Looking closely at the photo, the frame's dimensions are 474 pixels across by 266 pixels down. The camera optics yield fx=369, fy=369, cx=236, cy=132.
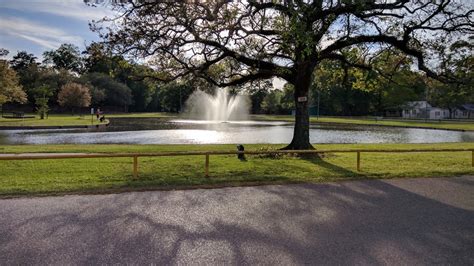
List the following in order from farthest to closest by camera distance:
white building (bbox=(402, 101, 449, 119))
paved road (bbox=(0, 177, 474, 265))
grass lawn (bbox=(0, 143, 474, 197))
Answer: white building (bbox=(402, 101, 449, 119))
grass lawn (bbox=(0, 143, 474, 197))
paved road (bbox=(0, 177, 474, 265))

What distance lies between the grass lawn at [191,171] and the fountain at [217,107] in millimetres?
41722

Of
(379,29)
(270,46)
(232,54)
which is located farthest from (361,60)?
(232,54)

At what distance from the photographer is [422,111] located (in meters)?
78.6

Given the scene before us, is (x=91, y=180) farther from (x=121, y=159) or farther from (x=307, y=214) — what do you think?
(x=307, y=214)

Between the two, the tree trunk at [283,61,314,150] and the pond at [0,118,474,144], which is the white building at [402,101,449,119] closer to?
the pond at [0,118,474,144]

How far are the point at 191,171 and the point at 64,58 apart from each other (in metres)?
97.2

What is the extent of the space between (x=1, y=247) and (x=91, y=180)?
3664 millimetres

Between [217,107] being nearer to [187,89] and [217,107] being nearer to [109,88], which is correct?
[109,88]

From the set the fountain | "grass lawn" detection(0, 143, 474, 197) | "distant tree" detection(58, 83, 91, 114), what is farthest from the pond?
"distant tree" detection(58, 83, 91, 114)

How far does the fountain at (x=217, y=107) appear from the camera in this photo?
58.0 m

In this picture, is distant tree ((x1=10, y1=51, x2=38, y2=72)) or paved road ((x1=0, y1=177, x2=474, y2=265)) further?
distant tree ((x1=10, y1=51, x2=38, y2=72))

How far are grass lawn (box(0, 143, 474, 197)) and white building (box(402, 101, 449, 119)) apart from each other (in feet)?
230

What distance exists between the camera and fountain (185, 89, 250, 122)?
5803 centimetres

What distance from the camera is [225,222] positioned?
518cm
